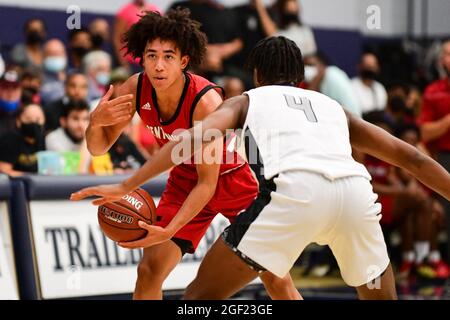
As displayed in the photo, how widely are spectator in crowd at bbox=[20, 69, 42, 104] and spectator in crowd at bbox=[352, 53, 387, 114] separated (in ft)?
13.9

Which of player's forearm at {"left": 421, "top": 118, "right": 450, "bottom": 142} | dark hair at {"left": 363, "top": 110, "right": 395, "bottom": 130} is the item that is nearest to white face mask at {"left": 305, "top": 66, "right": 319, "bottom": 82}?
dark hair at {"left": 363, "top": 110, "right": 395, "bottom": 130}

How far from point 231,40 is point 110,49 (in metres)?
1.49

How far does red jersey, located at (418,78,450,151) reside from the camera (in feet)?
33.1

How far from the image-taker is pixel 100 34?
10727 mm

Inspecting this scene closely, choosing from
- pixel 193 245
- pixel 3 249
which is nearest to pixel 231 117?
pixel 193 245

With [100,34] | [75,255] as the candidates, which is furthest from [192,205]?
[100,34]

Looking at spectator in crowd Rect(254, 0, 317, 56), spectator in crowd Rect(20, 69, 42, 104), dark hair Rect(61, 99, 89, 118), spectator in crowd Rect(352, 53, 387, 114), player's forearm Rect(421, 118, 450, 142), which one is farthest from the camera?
spectator in crowd Rect(352, 53, 387, 114)

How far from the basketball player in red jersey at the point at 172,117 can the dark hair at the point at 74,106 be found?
3193mm

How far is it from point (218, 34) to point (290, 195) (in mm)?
7427

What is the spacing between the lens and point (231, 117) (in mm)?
4395

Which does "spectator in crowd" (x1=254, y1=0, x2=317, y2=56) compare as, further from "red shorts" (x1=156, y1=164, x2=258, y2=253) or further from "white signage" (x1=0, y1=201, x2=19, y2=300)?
"red shorts" (x1=156, y1=164, x2=258, y2=253)

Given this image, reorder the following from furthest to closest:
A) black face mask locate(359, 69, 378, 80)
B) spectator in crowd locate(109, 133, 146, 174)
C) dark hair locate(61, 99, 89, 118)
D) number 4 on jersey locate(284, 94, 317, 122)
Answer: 1. black face mask locate(359, 69, 378, 80)
2. dark hair locate(61, 99, 89, 118)
3. spectator in crowd locate(109, 133, 146, 174)
4. number 4 on jersey locate(284, 94, 317, 122)

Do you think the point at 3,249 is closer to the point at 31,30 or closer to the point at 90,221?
the point at 90,221

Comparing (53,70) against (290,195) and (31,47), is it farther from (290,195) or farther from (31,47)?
(290,195)
